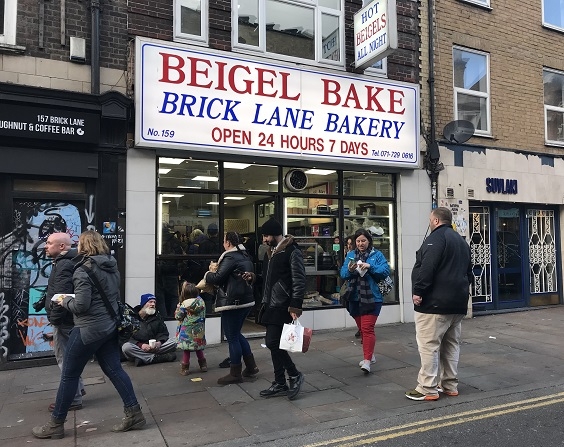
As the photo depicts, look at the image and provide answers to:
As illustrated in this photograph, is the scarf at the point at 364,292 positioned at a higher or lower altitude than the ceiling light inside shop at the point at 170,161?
lower

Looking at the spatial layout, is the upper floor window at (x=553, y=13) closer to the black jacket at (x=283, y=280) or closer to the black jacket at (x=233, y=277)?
the black jacket at (x=283, y=280)

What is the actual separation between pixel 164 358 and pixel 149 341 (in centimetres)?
33

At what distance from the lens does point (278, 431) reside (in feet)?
14.9

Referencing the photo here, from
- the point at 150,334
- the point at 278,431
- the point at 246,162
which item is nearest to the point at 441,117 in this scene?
the point at 246,162

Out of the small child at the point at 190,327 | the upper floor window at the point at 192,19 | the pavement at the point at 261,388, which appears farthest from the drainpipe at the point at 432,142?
the small child at the point at 190,327

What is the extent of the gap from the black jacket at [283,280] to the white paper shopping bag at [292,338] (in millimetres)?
214

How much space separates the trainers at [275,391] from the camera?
5426 millimetres

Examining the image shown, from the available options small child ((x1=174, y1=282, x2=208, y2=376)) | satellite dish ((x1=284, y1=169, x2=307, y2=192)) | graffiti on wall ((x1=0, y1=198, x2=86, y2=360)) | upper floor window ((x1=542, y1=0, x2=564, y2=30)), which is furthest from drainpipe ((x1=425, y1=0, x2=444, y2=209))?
graffiti on wall ((x1=0, y1=198, x2=86, y2=360))

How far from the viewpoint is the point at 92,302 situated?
439 centimetres

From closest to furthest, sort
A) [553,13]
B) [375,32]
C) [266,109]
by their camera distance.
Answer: [266,109] < [375,32] < [553,13]

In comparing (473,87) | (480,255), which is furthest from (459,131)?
(480,255)

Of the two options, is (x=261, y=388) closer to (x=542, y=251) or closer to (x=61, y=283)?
(x=61, y=283)

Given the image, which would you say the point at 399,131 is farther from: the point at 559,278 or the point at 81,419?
the point at 81,419

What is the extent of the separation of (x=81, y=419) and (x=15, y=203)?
3.55 metres
